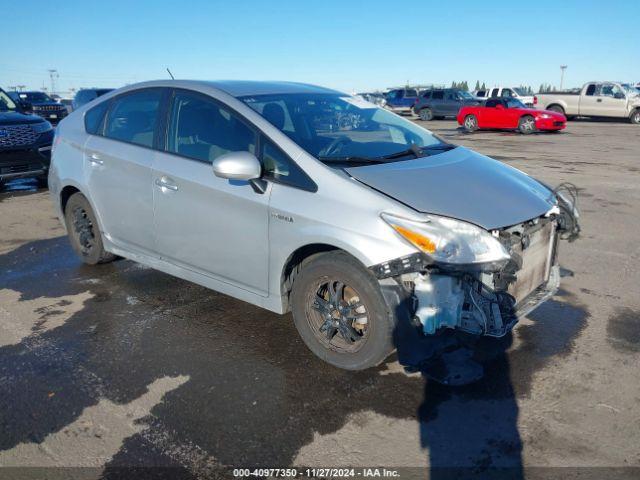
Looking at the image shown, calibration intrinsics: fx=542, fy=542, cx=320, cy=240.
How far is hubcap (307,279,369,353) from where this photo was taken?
327 centimetres

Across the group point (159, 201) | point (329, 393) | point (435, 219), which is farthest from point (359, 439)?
point (159, 201)

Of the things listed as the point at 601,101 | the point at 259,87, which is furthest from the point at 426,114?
the point at 259,87

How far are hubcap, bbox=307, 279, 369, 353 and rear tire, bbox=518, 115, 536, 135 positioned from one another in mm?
20581

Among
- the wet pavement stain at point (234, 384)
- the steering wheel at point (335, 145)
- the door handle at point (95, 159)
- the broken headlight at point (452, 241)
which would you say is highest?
the steering wheel at point (335, 145)

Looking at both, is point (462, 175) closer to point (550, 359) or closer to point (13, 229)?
point (550, 359)

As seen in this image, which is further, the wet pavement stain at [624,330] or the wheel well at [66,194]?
the wheel well at [66,194]

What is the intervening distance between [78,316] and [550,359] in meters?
3.49

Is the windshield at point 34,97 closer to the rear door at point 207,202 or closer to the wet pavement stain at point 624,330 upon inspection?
the rear door at point 207,202

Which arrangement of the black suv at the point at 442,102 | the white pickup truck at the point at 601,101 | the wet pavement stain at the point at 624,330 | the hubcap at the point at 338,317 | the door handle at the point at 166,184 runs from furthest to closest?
1. the black suv at the point at 442,102
2. the white pickup truck at the point at 601,101
3. the door handle at the point at 166,184
4. the wet pavement stain at the point at 624,330
5. the hubcap at the point at 338,317

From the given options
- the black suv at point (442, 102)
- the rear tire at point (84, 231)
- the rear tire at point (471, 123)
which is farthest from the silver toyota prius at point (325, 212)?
the black suv at point (442, 102)

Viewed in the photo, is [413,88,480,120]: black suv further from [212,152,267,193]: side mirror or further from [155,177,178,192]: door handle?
[212,152,267,193]: side mirror

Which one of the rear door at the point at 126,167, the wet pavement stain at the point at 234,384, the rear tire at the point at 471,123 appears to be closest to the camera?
the wet pavement stain at the point at 234,384

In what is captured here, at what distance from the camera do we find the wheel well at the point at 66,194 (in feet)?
17.0

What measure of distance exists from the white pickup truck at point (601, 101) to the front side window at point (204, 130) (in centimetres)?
2759
